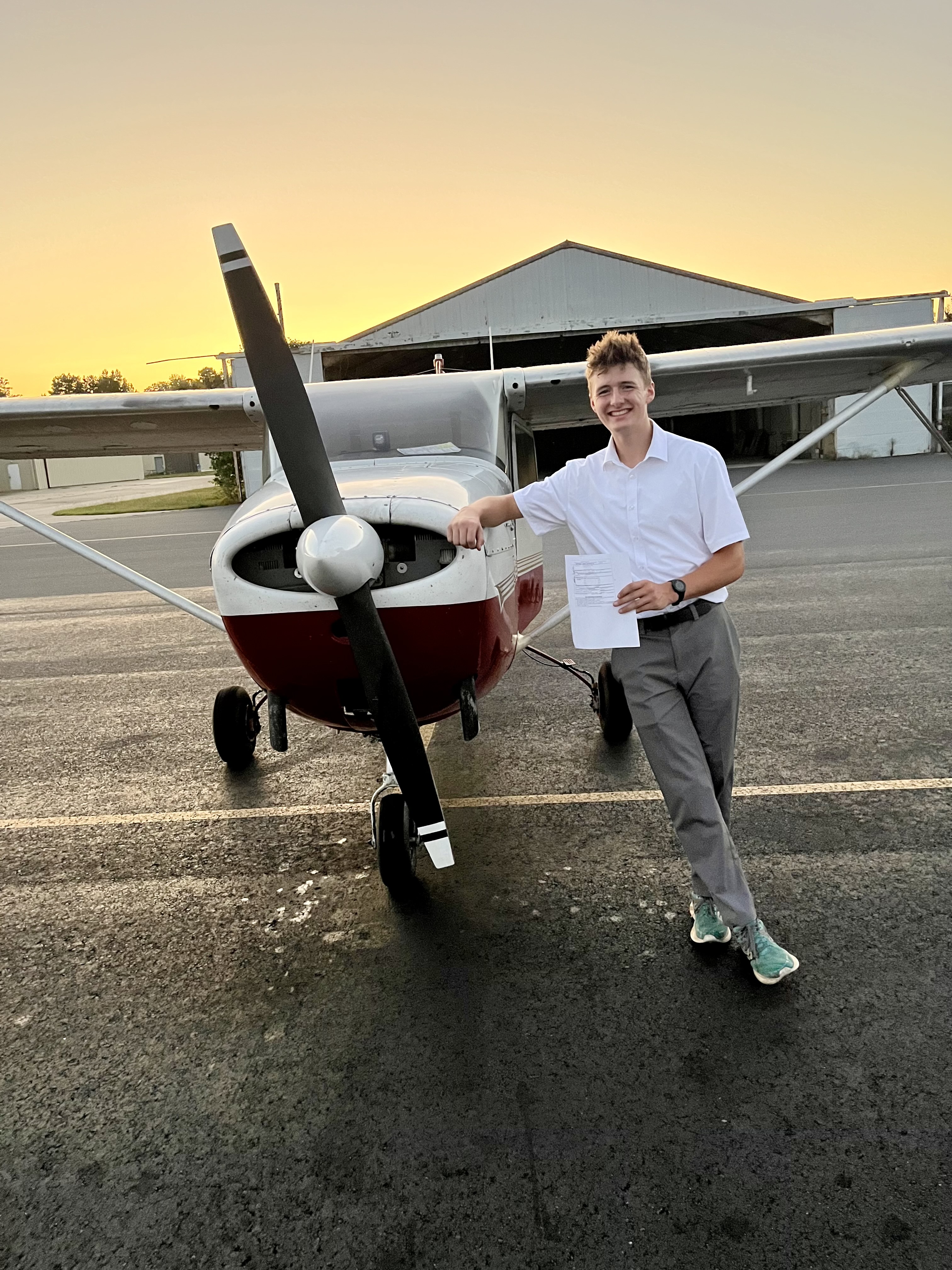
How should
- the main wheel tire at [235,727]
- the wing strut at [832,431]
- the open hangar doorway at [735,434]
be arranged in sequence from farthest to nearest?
the open hangar doorway at [735,434]
the main wheel tire at [235,727]
the wing strut at [832,431]

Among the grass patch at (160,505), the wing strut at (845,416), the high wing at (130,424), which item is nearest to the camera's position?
the wing strut at (845,416)

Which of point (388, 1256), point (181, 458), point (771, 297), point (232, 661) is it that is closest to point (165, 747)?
point (232, 661)

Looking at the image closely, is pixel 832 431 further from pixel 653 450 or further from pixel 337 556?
pixel 337 556

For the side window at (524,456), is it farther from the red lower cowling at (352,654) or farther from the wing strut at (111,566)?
the red lower cowling at (352,654)

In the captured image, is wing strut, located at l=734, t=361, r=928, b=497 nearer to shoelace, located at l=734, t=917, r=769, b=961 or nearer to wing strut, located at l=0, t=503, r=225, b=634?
shoelace, located at l=734, t=917, r=769, b=961

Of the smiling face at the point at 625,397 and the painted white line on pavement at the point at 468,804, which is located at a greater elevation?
the smiling face at the point at 625,397

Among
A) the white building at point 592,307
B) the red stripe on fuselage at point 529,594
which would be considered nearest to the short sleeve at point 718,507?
the red stripe on fuselage at point 529,594

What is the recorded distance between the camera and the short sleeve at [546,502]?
281 cm

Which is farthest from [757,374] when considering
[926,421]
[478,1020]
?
[478,1020]

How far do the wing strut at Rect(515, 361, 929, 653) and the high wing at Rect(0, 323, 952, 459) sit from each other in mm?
51

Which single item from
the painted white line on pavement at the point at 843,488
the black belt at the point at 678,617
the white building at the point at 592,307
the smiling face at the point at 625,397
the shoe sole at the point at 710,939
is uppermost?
the white building at the point at 592,307

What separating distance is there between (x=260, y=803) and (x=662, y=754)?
241cm

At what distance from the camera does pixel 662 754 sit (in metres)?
2.67

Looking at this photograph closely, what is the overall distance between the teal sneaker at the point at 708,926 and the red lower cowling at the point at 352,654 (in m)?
1.05
